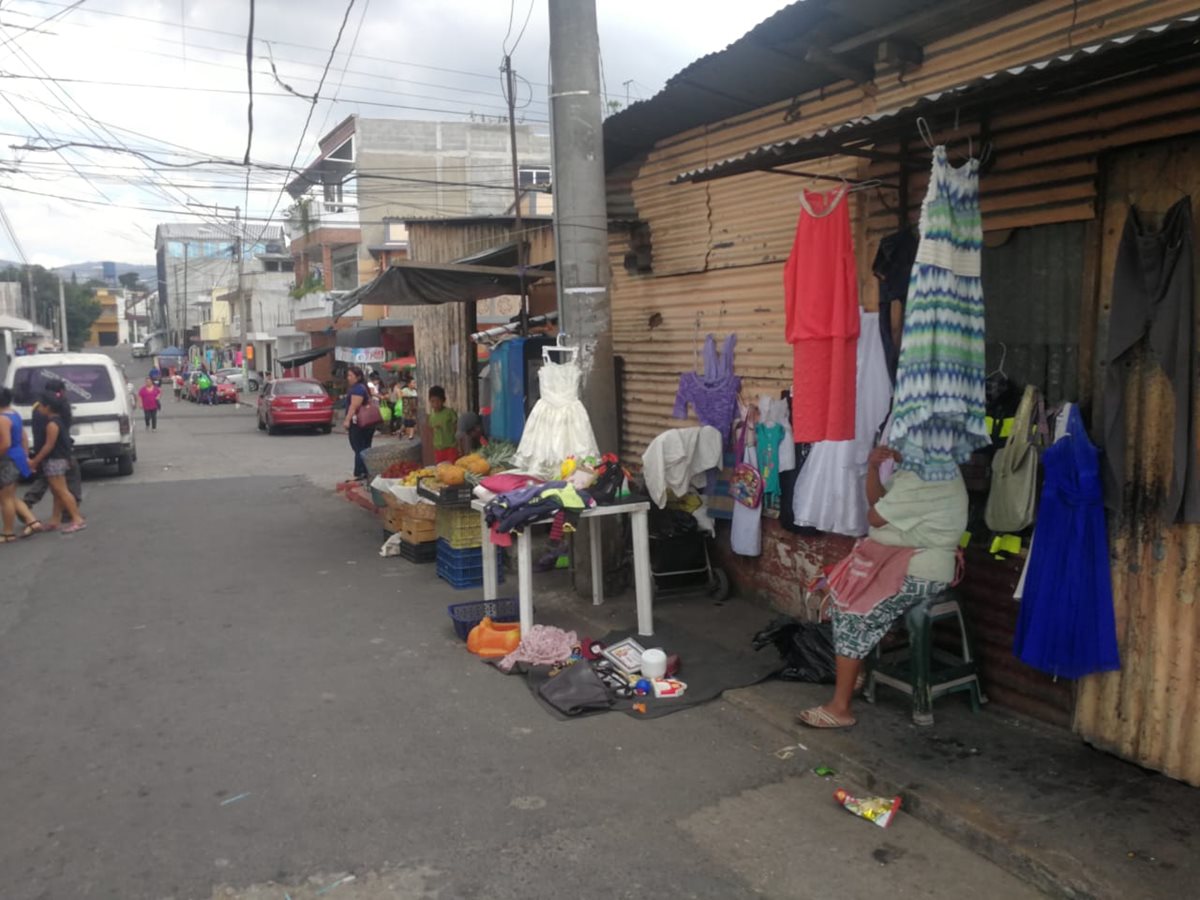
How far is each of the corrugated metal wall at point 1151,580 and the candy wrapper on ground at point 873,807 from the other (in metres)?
1.19

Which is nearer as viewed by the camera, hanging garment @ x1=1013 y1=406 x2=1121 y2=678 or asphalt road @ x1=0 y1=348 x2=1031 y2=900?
asphalt road @ x1=0 y1=348 x2=1031 y2=900

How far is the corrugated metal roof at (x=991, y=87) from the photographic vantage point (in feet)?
10.7

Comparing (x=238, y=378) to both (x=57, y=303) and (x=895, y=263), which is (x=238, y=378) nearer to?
(x=57, y=303)

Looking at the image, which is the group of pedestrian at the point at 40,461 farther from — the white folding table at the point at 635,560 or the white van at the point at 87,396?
the white folding table at the point at 635,560

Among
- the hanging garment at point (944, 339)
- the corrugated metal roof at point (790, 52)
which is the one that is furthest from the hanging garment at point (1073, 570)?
the corrugated metal roof at point (790, 52)

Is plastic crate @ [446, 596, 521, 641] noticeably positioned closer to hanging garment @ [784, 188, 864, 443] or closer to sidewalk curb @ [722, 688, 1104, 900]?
sidewalk curb @ [722, 688, 1104, 900]

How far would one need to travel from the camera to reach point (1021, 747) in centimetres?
455

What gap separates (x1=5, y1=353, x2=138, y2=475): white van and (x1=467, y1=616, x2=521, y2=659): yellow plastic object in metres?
12.1

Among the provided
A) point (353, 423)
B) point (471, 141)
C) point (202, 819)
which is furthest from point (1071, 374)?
point (471, 141)

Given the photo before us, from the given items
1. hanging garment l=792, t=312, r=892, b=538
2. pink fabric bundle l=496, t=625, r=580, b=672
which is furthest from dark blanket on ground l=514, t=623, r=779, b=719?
hanging garment l=792, t=312, r=892, b=538

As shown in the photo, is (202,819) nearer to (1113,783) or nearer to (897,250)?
(1113,783)

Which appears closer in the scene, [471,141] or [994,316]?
[994,316]

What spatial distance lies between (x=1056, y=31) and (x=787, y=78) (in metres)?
2.02

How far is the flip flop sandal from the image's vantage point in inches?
189
